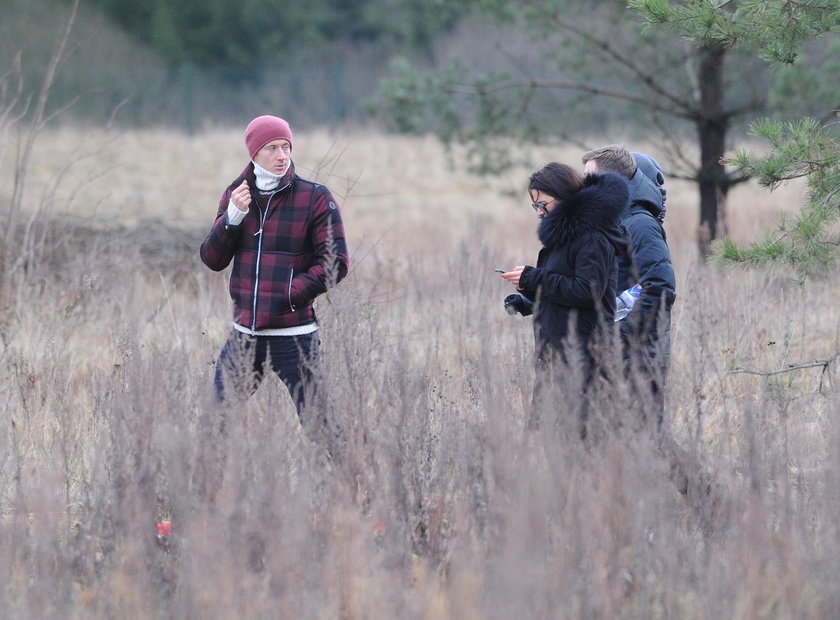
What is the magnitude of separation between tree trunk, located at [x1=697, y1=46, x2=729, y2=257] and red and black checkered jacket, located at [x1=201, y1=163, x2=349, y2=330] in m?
5.80

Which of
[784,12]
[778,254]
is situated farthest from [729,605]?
[784,12]

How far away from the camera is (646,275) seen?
3723mm

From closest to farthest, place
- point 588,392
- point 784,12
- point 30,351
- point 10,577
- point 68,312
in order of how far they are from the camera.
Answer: point 10,577 → point 588,392 → point 784,12 → point 30,351 → point 68,312

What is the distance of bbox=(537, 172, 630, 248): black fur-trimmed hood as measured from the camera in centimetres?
344

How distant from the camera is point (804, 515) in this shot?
3.17 metres

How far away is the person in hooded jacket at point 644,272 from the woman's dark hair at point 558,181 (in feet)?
0.40

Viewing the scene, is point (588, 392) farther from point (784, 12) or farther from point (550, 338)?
point (784, 12)

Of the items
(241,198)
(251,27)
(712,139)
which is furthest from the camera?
(251,27)

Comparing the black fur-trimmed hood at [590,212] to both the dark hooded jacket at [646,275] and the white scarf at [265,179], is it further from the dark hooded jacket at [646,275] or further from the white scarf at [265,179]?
the white scarf at [265,179]

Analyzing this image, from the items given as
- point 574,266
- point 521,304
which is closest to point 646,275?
point 574,266

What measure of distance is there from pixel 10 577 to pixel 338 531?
0.93m

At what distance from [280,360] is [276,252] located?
1.32 ft

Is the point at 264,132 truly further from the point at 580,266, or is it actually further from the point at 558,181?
the point at 580,266

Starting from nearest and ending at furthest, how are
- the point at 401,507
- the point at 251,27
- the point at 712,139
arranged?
1. the point at 401,507
2. the point at 712,139
3. the point at 251,27
